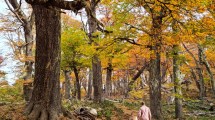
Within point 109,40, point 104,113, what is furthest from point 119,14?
point 104,113

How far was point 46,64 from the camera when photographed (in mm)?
7785

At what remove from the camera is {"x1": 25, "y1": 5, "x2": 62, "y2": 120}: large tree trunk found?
775cm

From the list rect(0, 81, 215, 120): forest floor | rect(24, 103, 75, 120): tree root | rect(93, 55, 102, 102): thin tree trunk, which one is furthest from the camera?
rect(93, 55, 102, 102): thin tree trunk

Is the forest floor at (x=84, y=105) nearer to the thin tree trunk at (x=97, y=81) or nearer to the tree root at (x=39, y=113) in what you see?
the tree root at (x=39, y=113)

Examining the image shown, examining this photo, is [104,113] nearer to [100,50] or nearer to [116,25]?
[100,50]

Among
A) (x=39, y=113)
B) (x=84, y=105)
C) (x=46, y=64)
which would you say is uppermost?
(x=46, y=64)

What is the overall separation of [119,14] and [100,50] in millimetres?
2091

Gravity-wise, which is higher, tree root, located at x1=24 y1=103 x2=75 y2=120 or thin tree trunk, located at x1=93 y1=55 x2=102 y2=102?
thin tree trunk, located at x1=93 y1=55 x2=102 y2=102

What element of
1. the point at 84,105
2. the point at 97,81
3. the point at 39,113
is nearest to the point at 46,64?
the point at 39,113

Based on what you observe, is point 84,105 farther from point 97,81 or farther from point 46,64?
point 46,64

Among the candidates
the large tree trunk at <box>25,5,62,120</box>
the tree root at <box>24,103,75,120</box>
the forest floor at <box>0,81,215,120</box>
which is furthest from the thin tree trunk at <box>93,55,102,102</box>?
the large tree trunk at <box>25,5,62,120</box>

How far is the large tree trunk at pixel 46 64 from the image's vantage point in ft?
25.4

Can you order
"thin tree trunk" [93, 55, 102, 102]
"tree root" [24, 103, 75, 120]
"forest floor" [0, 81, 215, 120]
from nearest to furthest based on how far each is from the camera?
1. "tree root" [24, 103, 75, 120]
2. "forest floor" [0, 81, 215, 120]
3. "thin tree trunk" [93, 55, 102, 102]

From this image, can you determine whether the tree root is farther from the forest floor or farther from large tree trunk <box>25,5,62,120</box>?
the forest floor
